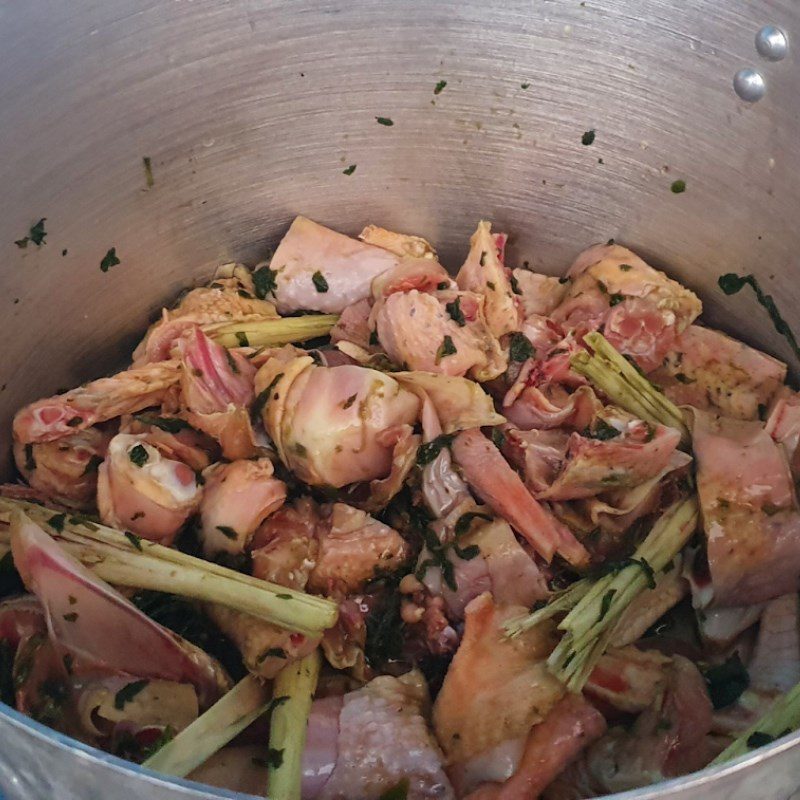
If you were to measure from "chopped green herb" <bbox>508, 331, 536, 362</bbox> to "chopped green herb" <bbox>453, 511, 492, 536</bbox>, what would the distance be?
380 millimetres

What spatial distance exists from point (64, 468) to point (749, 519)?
129cm

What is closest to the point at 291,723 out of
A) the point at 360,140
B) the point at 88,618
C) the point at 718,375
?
the point at 88,618

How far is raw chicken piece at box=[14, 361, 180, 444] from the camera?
1669 millimetres

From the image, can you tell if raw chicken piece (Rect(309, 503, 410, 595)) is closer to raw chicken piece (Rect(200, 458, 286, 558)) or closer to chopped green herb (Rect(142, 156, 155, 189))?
raw chicken piece (Rect(200, 458, 286, 558))

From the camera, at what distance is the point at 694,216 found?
1.83 m

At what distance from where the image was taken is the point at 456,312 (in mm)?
1751

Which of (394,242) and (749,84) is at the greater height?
→ (749,84)

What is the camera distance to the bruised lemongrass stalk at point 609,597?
1385mm

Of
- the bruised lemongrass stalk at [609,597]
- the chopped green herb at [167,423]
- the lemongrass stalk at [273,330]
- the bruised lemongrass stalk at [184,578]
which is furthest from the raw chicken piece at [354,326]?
the bruised lemongrass stalk at [609,597]


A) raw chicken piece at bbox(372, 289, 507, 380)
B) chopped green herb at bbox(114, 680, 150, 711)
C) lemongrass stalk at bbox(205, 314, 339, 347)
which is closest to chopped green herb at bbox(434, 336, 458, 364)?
raw chicken piece at bbox(372, 289, 507, 380)

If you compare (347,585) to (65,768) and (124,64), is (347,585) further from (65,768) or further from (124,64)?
(124,64)

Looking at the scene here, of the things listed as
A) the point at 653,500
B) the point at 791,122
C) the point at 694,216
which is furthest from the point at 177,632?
the point at 791,122

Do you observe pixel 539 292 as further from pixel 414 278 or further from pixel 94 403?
pixel 94 403

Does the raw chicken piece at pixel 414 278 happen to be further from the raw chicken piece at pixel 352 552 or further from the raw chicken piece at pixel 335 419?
the raw chicken piece at pixel 352 552
